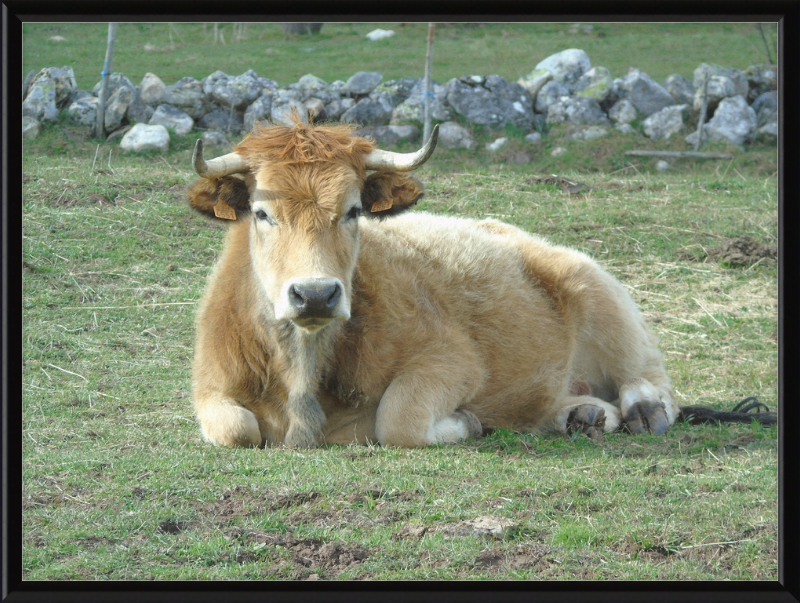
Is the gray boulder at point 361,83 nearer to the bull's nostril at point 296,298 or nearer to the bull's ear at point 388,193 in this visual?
the bull's ear at point 388,193

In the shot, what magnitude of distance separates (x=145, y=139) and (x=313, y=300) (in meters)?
10.1

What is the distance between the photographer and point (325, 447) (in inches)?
255

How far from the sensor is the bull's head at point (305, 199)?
5.73 meters

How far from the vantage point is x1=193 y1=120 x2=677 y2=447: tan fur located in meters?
6.18

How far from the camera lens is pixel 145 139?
14.7 metres

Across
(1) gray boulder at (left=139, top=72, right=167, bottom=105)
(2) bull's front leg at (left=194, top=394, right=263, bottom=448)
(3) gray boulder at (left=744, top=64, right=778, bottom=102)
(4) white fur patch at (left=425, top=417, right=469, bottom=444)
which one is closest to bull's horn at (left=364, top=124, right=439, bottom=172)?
(4) white fur patch at (left=425, top=417, right=469, bottom=444)

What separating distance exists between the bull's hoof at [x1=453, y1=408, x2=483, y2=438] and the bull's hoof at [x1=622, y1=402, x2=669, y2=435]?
1272mm

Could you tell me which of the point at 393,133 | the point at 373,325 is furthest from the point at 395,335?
the point at 393,133

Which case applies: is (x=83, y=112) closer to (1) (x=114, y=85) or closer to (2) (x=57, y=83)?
(2) (x=57, y=83)

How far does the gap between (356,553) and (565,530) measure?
3.83ft

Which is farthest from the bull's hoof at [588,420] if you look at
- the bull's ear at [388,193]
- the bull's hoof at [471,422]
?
the bull's ear at [388,193]

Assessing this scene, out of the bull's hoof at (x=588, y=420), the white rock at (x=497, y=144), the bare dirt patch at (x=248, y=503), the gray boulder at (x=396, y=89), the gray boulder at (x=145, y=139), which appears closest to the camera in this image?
the bare dirt patch at (x=248, y=503)

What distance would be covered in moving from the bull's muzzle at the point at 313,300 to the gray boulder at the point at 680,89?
42.6 feet
